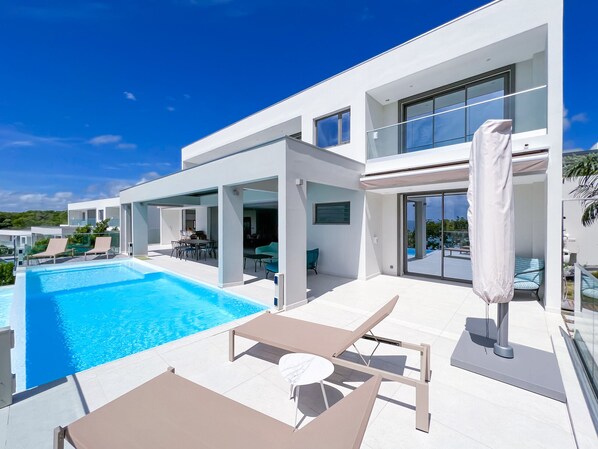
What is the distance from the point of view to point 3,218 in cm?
7031

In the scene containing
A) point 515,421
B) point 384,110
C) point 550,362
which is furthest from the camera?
point 384,110

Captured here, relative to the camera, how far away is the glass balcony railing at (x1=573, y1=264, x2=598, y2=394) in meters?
4.12

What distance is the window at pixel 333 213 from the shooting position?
12.8m

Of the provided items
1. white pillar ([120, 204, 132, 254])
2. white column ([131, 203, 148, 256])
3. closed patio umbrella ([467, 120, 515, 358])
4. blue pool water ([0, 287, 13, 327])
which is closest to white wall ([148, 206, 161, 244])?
white pillar ([120, 204, 132, 254])

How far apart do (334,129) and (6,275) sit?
59.3 ft

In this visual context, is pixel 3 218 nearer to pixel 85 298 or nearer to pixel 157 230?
pixel 157 230

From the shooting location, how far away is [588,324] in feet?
15.1

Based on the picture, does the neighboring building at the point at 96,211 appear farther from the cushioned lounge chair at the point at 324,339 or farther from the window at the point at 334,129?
the cushioned lounge chair at the point at 324,339

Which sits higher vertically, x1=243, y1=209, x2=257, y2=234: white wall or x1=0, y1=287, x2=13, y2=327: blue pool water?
x1=243, y1=209, x2=257, y2=234: white wall

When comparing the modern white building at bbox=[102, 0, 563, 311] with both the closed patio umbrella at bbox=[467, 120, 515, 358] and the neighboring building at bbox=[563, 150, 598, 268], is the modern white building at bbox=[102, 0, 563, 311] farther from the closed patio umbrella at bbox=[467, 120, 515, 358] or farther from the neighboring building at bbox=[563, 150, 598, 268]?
the neighboring building at bbox=[563, 150, 598, 268]

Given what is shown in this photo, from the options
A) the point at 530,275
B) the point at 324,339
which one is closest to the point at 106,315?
the point at 324,339

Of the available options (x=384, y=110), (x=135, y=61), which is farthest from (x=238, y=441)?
(x=135, y=61)

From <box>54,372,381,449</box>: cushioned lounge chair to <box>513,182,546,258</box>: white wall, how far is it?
1071 cm

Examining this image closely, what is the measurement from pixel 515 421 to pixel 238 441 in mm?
3687
